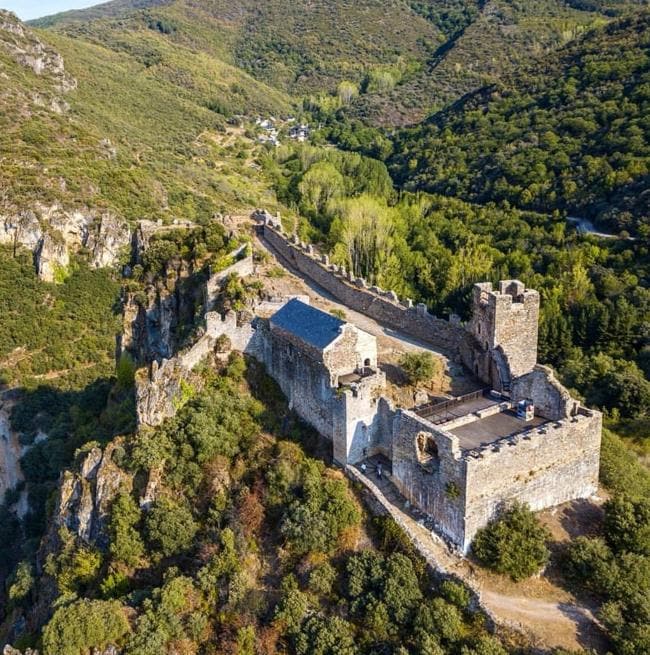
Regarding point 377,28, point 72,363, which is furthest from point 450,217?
point 377,28

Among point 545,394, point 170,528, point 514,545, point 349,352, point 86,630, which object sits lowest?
point 86,630

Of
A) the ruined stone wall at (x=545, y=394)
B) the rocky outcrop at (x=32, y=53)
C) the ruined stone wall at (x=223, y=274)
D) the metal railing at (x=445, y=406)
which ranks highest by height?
the rocky outcrop at (x=32, y=53)

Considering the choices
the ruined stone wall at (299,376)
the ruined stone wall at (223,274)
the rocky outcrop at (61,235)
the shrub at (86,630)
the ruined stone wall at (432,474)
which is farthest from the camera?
the rocky outcrop at (61,235)

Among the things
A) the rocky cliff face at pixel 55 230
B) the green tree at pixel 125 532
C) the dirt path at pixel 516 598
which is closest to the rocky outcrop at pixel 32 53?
the rocky cliff face at pixel 55 230

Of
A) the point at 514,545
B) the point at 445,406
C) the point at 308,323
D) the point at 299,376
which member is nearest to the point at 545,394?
the point at 445,406

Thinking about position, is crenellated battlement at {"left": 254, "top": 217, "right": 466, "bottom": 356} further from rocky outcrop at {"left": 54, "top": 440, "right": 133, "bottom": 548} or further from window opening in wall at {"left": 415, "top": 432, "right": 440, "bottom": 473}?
rocky outcrop at {"left": 54, "top": 440, "right": 133, "bottom": 548}

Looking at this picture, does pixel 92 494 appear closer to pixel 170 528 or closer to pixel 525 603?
pixel 170 528

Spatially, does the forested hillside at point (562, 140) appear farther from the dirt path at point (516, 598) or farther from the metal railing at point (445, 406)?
the dirt path at point (516, 598)
